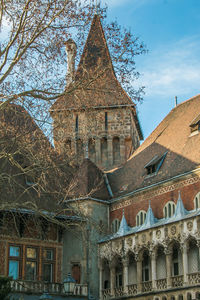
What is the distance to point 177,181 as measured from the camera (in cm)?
2430

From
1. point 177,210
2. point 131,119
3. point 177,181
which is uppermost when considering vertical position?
point 131,119

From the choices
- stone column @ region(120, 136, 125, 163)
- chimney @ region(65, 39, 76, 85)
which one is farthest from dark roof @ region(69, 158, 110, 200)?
chimney @ region(65, 39, 76, 85)

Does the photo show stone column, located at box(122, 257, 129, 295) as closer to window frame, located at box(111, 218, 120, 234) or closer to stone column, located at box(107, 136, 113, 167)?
window frame, located at box(111, 218, 120, 234)

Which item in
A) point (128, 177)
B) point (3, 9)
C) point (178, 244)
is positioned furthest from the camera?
point (128, 177)

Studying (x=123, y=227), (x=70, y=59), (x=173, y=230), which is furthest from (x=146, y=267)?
(x=70, y=59)

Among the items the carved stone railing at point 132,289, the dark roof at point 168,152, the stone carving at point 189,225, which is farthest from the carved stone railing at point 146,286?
the dark roof at point 168,152

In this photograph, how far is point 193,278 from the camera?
2108 centimetres

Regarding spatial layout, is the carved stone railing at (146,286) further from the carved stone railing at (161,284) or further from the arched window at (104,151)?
the arched window at (104,151)

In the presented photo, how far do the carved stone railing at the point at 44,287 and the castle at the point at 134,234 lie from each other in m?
0.05

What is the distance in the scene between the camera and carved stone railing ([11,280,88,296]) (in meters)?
23.3

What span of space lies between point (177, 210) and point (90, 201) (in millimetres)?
6151

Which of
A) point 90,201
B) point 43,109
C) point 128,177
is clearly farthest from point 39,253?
point 43,109

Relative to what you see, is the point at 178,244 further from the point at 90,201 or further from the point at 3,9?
the point at 3,9

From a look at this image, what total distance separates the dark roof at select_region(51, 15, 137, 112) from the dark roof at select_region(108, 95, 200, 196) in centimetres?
843
